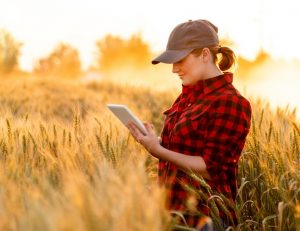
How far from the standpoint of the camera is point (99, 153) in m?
2.93

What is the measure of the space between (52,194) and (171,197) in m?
1.17

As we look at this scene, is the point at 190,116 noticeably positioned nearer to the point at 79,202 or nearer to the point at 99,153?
the point at 99,153

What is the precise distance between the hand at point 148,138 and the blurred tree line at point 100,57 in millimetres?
15664

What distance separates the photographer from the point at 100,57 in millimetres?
32438

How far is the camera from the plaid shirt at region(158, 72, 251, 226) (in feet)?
9.20

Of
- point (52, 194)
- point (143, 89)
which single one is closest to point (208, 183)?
point (52, 194)

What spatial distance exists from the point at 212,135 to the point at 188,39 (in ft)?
1.59

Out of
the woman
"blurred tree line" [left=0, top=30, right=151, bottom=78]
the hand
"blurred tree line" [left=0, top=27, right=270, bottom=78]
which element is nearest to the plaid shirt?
the woman

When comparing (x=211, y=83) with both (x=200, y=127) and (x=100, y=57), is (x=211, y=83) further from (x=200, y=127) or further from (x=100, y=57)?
(x=100, y=57)

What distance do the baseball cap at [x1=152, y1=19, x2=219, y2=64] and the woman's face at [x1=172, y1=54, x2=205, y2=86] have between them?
0.12 ft

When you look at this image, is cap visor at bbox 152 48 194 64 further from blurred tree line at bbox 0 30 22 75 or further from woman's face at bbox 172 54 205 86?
blurred tree line at bbox 0 30 22 75

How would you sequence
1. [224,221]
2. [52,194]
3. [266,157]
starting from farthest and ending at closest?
[266,157]
[224,221]
[52,194]

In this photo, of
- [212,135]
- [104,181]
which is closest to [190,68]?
[212,135]

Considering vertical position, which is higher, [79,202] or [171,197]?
[79,202]
